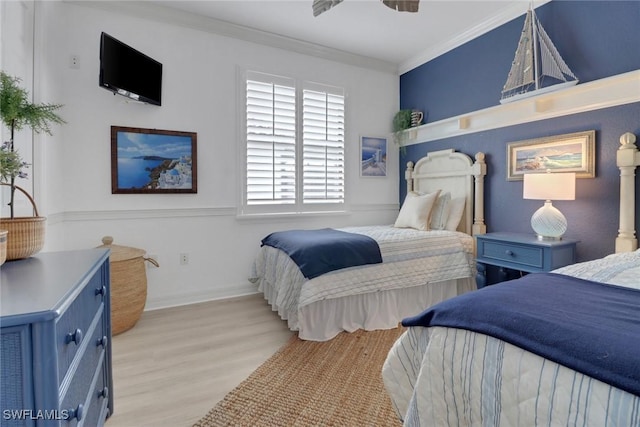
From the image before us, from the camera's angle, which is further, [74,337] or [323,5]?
[323,5]

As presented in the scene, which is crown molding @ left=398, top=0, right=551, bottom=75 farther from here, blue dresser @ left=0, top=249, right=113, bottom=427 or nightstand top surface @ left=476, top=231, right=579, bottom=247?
blue dresser @ left=0, top=249, right=113, bottom=427

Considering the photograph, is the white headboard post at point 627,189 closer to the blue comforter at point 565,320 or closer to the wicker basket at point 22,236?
the blue comforter at point 565,320

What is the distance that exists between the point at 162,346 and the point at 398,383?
1860 millimetres

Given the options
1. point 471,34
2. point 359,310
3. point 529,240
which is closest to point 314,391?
point 359,310

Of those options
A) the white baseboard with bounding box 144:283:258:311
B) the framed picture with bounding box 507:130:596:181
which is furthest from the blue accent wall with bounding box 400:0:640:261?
the white baseboard with bounding box 144:283:258:311

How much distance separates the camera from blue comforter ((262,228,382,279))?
7.87 ft

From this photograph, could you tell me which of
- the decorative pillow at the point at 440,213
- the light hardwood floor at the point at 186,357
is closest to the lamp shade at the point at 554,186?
the decorative pillow at the point at 440,213

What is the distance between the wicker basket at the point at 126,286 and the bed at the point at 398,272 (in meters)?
1.04

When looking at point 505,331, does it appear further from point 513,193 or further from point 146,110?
point 146,110

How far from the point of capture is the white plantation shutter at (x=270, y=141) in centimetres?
348

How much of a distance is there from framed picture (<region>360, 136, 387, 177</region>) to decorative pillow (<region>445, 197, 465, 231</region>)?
1.13m

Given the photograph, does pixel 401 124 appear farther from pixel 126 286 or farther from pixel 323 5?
pixel 126 286

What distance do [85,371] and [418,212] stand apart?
2.98m

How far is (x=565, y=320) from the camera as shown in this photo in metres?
0.90
